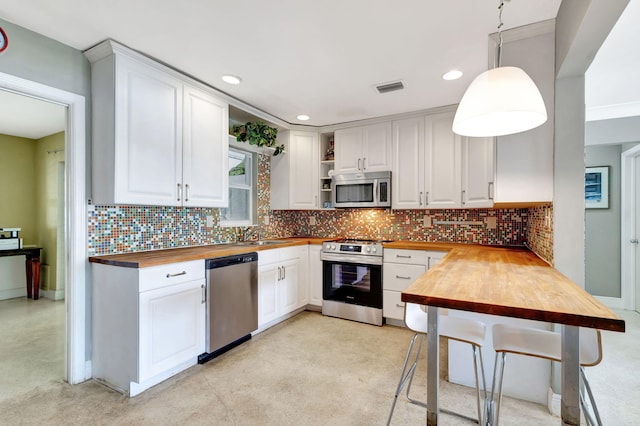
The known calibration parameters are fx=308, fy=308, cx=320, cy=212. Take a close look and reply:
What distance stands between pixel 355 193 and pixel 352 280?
3.48 feet

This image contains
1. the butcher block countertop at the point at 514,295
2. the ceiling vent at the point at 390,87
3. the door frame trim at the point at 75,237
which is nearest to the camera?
the butcher block countertop at the point at 514,295

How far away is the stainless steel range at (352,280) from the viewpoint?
341 cm

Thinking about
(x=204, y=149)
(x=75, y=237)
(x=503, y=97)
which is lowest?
(x=75, y=237)

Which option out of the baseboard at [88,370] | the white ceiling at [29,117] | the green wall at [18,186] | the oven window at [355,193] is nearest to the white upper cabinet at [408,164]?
the oven window at [355,193]

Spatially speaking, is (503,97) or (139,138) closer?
(503,97)

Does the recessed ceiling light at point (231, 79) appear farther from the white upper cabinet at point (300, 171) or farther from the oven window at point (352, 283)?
the oven window at point (352, 283)

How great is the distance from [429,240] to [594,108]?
8.03 ft

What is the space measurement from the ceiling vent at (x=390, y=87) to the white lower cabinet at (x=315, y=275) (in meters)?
1.90

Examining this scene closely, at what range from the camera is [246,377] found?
2.27m

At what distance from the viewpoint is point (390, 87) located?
9.39 ft

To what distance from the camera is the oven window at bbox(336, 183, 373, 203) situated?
376 cm

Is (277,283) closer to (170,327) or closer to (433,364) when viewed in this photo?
(170,327)

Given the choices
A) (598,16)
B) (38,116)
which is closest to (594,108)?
(598,16)

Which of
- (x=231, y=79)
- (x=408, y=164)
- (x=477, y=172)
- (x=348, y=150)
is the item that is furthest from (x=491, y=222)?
(x=231, y=79)
